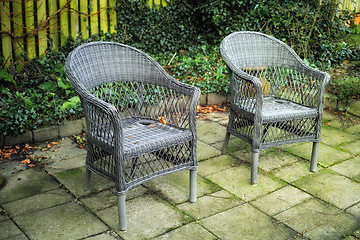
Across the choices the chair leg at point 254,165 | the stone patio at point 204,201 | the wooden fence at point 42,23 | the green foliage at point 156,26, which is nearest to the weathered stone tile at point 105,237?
the stone patio at point 204,201

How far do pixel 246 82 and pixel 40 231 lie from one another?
1.71m

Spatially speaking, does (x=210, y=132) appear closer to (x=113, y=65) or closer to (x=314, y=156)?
(x=314, y=156)

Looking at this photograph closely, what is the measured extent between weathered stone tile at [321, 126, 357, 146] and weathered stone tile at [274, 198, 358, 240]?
1.24 meters

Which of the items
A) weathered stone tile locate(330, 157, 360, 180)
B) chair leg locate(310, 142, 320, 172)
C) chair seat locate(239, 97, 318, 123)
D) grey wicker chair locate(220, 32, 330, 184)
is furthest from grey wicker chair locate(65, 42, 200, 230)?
weathered stone tile locate(330, 157, 360, 180)

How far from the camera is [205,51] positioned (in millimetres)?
5648

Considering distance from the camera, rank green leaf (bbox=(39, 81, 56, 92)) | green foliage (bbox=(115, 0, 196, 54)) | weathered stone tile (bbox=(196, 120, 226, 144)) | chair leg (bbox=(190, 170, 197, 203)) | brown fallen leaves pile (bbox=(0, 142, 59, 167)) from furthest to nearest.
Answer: green foliage (bbox=(115, 0, 196, 54)) → green leaf (bbox=(39, 81, 56, 92)) → weathered stone tile (bbox=(196, 120, 226, 144)) → brown fallen leaves pile (bbox=(0, 142, 59, 167)) → chair leg (bbox=(190, 170, 197, 203))

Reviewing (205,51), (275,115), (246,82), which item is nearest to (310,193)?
(275,115)

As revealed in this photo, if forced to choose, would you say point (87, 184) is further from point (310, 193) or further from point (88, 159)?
point (310, 193)

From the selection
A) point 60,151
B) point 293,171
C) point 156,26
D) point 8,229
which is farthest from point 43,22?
point 293,171

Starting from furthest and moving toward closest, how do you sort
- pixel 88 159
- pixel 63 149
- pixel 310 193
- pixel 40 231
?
pixel 63 149
pixel 310 193
pixel 88 159
pixel 40 231

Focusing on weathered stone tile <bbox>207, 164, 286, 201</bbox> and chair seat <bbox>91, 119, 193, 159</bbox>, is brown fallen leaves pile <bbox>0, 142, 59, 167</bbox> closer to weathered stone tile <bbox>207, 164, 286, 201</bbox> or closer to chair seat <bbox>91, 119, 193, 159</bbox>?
chair seat <bbox>91, 119, 193, 159</bbox>

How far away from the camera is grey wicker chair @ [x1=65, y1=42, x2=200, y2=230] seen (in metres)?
2.19

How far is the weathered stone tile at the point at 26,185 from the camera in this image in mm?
2596

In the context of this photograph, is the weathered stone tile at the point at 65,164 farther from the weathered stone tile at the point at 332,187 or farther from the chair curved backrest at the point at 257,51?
the weathered stone tile at the point at 332,187
